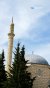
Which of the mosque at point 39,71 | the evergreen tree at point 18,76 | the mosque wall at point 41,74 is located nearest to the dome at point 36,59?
the mosque at point 39,71

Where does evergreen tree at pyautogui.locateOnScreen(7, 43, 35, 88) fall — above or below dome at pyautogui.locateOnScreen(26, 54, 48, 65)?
below

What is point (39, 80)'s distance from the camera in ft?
130

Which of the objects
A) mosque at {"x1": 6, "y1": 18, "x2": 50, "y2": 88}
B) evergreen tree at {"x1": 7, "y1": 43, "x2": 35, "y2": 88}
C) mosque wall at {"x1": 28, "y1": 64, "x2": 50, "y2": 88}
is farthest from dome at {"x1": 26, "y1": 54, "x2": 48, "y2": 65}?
evergreen tree at {"x1": 7, "y1": 43, "x2": 35, "y2": 88}

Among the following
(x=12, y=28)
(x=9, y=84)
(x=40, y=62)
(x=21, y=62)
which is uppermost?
(x=12, y=28)

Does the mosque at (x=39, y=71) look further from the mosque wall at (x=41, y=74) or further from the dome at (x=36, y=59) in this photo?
the dome at (x=36, y=59)

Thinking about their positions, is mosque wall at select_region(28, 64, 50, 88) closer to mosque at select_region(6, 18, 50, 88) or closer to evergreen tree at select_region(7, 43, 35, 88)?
mosque at select_region(6, 18, 50, 88)

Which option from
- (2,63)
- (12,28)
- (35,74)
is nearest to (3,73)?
(2,63)

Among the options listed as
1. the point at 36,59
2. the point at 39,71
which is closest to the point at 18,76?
the point at 39,71

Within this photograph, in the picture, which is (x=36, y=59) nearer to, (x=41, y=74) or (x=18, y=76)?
(x=41, y=74)

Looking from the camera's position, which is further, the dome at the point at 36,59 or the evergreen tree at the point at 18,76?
the dome at the point at 36,59

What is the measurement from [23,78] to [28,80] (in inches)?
21.7

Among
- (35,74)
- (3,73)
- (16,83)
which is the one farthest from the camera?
(35,74)

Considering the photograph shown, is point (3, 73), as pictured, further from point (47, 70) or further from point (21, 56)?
point (47, 70)

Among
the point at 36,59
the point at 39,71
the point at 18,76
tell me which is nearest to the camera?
the point at 18,76
